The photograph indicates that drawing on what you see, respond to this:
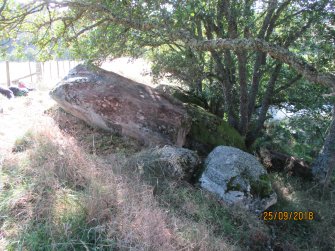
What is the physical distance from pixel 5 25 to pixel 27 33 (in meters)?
0.84

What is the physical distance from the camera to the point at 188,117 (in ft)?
21.2

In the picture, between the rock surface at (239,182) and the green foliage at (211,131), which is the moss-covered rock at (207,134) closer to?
the green foliage at (211,131)

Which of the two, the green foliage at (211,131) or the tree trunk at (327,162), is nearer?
the tree trunk at (327,162)

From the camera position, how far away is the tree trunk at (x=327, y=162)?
619 centimetres

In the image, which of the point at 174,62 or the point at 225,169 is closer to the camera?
the point at 225,169

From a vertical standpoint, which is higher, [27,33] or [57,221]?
[27,33]

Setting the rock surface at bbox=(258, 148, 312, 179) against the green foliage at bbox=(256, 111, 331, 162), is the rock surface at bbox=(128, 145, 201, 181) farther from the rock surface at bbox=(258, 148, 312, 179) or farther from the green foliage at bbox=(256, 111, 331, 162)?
the green foliage at bbox=(256, 111, 331, 162)

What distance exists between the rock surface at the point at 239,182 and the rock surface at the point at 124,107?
136cm

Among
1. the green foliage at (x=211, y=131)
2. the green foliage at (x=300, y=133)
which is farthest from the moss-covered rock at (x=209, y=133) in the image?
the green foliage at (x=300, y=133)

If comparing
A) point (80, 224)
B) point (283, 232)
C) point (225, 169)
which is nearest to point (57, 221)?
point (80, 224)

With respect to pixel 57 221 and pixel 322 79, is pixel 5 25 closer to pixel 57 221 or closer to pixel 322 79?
pixel 57 221

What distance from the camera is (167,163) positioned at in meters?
4.89

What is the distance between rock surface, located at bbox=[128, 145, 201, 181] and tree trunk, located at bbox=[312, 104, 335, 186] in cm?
307

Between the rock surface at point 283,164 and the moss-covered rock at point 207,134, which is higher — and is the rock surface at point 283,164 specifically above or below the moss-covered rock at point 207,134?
below
